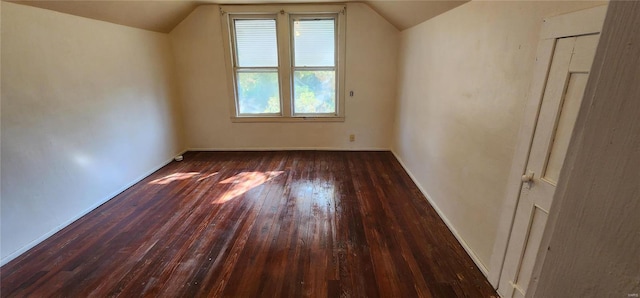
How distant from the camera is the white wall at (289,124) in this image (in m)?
4.25

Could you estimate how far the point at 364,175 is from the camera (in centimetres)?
379

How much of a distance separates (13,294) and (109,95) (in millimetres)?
2066

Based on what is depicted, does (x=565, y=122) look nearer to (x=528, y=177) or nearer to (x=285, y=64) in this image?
(x=528, y=177)

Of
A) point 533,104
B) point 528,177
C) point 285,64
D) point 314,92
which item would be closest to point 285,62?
point 285,64

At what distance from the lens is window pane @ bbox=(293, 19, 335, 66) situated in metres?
4.33

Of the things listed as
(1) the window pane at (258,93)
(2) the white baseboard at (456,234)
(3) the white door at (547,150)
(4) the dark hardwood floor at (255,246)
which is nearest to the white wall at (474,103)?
(2) the white baseboard at (456,234)

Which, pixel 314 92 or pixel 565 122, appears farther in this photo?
pixel 314 92

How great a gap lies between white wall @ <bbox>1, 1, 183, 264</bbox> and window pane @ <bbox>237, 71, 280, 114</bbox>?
131 centimetres

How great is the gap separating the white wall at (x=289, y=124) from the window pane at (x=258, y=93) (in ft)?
0.75

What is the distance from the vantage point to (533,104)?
58.7 inches

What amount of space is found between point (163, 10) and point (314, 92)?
232cm

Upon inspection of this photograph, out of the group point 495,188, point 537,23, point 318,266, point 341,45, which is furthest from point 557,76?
point 341,45

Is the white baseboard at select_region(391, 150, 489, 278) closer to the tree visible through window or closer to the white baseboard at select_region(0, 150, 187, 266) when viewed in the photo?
the tree visible through window

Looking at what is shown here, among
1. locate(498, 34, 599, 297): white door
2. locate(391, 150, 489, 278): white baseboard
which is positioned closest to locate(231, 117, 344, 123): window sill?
locate(391, 150, 489, 278): white baseboard
